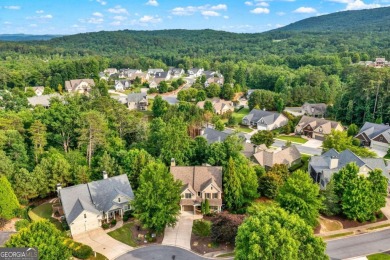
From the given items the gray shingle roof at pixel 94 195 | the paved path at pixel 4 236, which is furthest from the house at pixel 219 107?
the paved path at pixel 4 236

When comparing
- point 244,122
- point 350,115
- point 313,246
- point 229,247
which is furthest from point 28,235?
point 350,115

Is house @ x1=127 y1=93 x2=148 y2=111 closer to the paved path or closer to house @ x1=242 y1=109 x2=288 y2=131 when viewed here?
house @ x1=242 y1=109 x2=288 y2=131

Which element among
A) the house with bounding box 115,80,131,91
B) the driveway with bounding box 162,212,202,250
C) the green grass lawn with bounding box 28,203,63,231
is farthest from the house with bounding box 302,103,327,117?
the house with bounding box 115,80,131,91

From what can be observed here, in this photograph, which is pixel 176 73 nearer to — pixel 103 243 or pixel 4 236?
pixel 4 236

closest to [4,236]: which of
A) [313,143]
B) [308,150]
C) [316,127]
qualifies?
[308,150]

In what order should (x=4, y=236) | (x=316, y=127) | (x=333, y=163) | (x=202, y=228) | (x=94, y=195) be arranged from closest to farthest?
(x=202, y=228), (x=4, y=236), (x=94, y=195), (x=333, y=163), (x=316, y=127)

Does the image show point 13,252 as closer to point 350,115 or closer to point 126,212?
point 126,212
